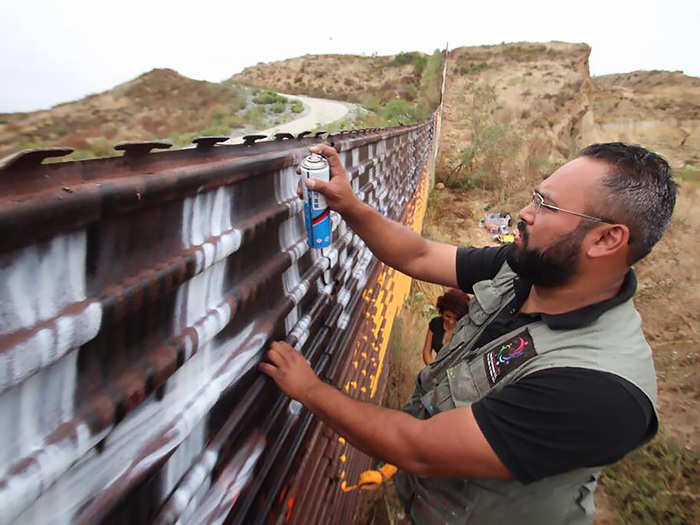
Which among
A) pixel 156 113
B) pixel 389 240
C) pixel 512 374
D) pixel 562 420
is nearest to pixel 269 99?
pixel 156 113

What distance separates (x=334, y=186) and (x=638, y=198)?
1323mm

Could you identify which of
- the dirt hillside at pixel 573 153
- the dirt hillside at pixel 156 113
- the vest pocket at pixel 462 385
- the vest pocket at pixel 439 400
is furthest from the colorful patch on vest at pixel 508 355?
the dirt hillside at pixel 156 113

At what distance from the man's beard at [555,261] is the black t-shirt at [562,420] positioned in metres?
0.54

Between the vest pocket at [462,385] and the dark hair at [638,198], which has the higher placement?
the dark hair at [638,198]

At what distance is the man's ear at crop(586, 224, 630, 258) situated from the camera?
1.71 metres

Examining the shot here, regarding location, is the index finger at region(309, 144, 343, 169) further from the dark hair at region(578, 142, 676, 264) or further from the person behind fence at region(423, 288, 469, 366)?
the person behind fence at region(423, 288, 469, 366)

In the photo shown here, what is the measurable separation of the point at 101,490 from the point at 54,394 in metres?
0.28

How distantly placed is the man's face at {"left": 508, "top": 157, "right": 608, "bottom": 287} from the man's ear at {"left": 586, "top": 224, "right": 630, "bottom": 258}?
0.13 feet

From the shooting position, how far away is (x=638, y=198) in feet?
5.65

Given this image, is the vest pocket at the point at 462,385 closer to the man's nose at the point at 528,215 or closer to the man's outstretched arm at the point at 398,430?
the man's outstretched arm at the point at 398,430

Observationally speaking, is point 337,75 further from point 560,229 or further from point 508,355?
point 508,355

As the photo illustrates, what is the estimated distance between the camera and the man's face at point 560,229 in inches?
71.7

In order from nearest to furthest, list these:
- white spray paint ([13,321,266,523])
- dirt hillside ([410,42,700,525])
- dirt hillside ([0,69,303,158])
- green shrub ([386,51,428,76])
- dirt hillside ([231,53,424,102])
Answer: white spray paint ([13,321,266,523]) → dirt hillside ([410,42,700,525]) → dirt hillside ([0,69,303,158]) → dirt hillside ([231,53,424,102]) → green shrub ([386,51,428,76])

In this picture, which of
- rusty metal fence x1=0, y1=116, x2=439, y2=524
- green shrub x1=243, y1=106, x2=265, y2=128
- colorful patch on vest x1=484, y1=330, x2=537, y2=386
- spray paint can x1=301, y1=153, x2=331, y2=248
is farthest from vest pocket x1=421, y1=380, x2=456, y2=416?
green shrub x1=243, y1=106, x2=265, y2=128
